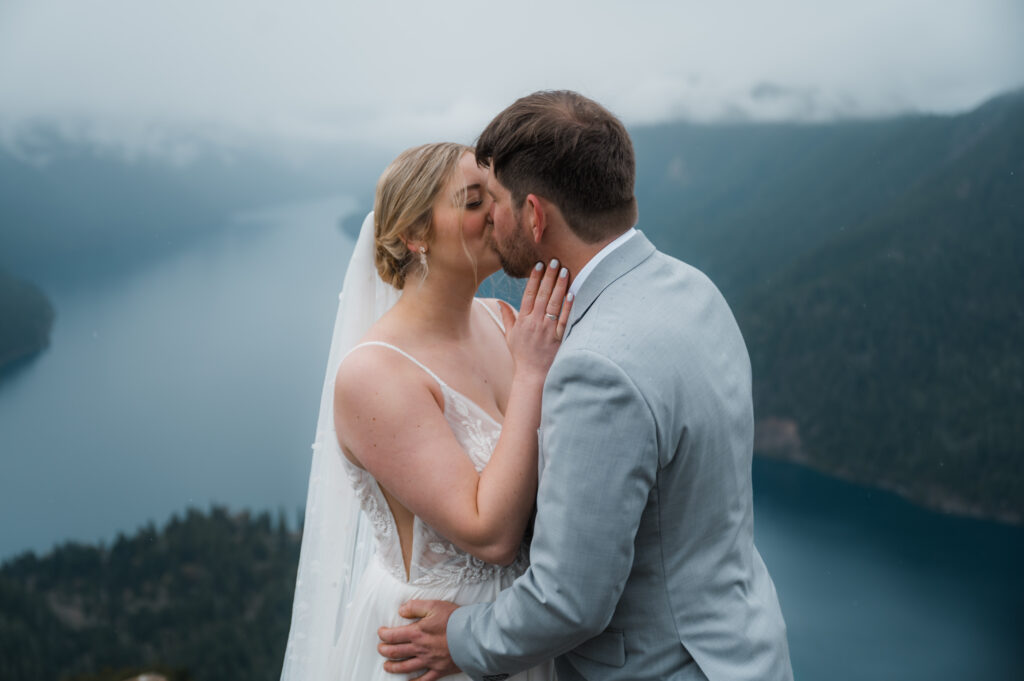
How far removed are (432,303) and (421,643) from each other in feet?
2.21

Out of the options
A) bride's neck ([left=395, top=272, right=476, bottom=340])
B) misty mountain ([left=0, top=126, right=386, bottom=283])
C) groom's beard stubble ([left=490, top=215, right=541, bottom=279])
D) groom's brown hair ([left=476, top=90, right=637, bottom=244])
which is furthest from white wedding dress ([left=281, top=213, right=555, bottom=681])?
misty mountain ([left=0, top=126, right=386, bottom=283])

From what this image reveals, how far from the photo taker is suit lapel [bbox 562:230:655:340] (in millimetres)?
1268

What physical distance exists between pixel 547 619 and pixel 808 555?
7.31ft

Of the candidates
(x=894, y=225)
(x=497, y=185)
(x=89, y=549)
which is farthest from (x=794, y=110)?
(x=89, y=549)

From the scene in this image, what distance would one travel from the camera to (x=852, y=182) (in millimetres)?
3107

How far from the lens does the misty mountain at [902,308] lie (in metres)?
3.01

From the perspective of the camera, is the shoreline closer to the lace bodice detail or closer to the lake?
the lake

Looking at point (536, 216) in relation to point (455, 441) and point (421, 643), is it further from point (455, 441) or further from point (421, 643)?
point (421, 643)

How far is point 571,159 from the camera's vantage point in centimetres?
123

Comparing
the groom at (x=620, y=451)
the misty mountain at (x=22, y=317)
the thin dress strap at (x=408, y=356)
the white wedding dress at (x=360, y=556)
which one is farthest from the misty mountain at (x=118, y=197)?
the groom at (x=620, y=451)

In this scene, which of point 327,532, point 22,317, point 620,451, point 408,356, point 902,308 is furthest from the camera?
point 902,308

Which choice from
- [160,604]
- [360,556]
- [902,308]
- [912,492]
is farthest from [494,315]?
[912,492]

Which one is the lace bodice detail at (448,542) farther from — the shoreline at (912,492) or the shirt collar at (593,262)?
the shoreline at (912,492)

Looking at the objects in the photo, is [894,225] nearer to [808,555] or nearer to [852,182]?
[852,182]
